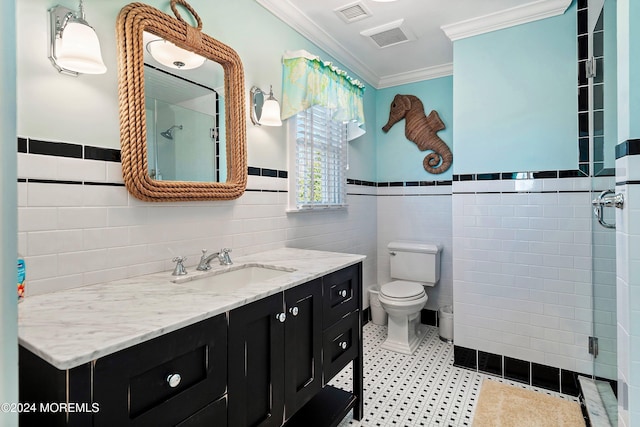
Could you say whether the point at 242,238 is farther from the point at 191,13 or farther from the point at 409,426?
the point at 409,426

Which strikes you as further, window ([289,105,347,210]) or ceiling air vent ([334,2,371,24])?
window ([289,105,347,210])

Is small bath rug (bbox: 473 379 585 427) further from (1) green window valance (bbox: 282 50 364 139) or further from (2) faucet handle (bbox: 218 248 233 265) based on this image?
(1) green window valance (bbox: 282 50 364 139)

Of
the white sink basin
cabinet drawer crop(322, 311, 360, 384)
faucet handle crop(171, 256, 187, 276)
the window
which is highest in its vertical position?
the window

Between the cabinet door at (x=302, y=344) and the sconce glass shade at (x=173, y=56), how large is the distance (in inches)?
45.8

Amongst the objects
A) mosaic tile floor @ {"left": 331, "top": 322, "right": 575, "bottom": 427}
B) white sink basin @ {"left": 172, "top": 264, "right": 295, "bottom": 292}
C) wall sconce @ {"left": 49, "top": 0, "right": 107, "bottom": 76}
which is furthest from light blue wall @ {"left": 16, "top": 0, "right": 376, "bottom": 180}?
mosaic tile floor @ {"left": 331, "top": 322, "right": 575, "bottom": 427}

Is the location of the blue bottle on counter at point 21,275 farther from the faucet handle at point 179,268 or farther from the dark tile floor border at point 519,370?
the dark tile floor border at point 519,370

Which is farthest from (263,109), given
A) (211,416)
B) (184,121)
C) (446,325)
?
(446,325)

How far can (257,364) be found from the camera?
1.18 meters

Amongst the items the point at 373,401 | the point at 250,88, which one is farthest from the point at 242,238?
the point at 373,401

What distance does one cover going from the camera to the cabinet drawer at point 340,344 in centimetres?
157

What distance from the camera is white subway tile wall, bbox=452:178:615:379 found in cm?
214

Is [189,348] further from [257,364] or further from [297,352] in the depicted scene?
[297,352]

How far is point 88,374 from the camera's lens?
0.74 m

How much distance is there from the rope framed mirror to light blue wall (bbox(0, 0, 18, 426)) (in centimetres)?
92
